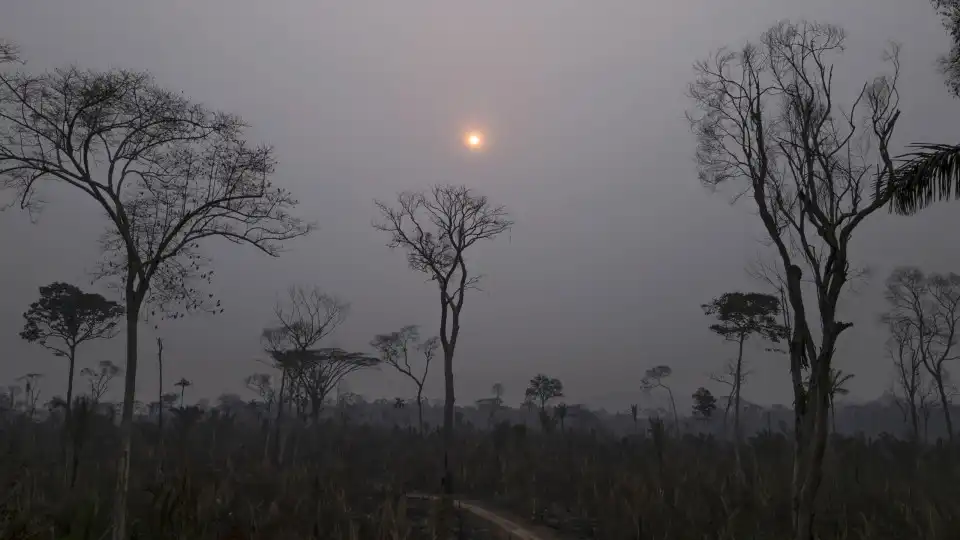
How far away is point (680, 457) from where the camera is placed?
91.9 ft

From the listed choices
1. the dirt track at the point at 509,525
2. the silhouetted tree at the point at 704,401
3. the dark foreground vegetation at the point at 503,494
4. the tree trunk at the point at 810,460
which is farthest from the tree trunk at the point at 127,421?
the silhouetted tree at the point at 704,401

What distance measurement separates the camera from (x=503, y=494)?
22.4 meters

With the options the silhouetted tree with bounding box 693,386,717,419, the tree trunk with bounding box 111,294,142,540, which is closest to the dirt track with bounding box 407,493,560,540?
the tree trunk with bounding box 111,294,142,540

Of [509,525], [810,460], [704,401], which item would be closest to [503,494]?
[509,525]

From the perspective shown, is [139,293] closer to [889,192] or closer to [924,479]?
[889,192]

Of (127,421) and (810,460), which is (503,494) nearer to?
(810,460)

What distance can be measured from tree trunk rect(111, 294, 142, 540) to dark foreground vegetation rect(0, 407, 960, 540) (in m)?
0.37

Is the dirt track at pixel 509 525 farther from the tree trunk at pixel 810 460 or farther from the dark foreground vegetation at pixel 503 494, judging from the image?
the tree trunk at pixel 810 460

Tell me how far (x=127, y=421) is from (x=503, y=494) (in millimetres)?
14141

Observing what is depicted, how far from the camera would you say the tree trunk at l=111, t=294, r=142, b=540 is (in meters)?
10.5

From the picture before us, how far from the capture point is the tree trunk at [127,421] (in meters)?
10.5

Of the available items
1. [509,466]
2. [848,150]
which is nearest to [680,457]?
[509,466]

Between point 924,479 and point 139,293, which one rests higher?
point 139,293

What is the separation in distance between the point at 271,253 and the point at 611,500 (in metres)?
11.0
